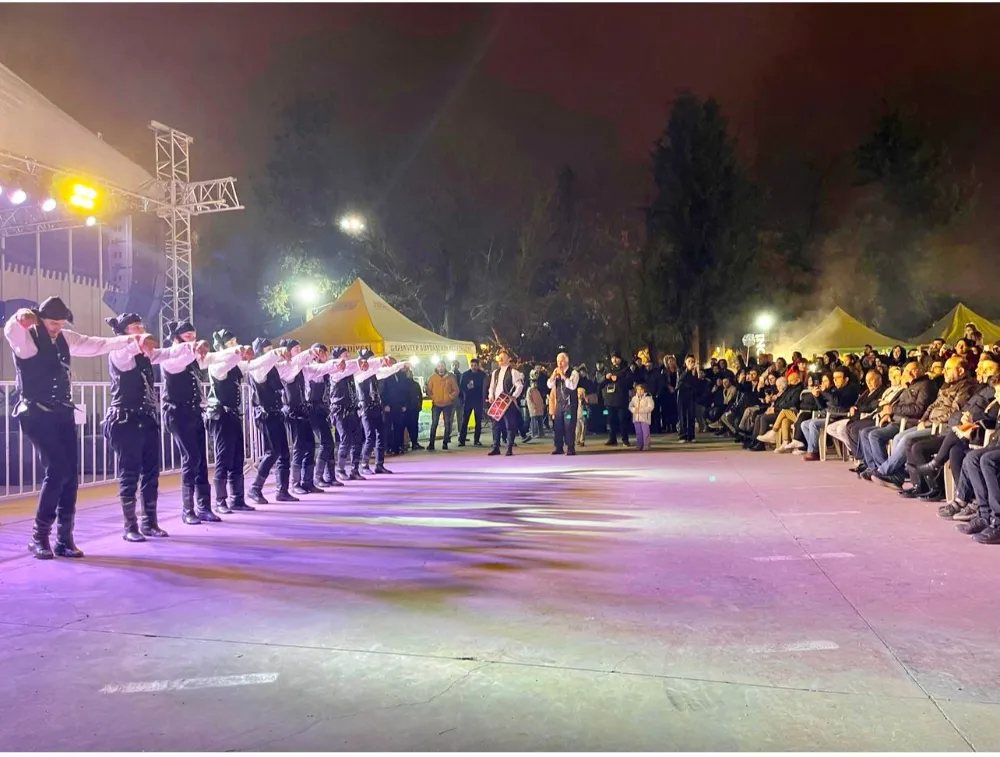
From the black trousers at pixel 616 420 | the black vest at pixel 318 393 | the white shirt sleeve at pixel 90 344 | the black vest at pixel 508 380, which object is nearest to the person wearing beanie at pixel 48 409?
the white shirt sleeve at pixel 90 344

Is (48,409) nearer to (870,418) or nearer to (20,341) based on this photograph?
(20,341)

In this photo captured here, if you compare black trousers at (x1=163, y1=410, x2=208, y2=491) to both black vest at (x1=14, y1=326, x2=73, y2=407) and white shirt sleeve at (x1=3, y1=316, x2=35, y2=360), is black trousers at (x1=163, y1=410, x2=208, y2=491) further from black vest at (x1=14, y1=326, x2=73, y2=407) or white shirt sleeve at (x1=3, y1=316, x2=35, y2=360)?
white shirt sleeve at (x1=3, y1=316, x2=35, y2=360)

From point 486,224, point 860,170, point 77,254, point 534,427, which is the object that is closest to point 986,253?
point 860,170

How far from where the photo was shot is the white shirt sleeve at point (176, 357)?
674 centimetres

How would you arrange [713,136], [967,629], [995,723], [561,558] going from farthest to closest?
[713,136], [561,558], [967,629], [995,723]

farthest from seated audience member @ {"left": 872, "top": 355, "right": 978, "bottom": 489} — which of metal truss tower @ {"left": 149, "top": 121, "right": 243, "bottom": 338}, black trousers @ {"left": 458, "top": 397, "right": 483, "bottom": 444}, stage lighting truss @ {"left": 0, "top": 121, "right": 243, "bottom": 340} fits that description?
metal truss tower @ {"left": 149, "top": 121, "right": 243, "bottom": 338}

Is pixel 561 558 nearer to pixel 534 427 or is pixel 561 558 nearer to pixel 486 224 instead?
pixel 534 427

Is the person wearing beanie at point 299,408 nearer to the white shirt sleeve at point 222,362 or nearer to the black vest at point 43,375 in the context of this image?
the white shirt sleeve at point 222,362

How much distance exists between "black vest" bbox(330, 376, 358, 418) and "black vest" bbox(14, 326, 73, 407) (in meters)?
4.25

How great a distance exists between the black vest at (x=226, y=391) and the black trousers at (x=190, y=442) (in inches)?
16.7

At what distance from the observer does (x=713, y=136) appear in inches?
1329

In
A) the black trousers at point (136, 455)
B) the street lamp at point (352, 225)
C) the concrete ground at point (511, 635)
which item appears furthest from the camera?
the street lamp at point (352, 225)

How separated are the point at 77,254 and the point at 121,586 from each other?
64.2 feet

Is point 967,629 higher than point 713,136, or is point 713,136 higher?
point 713,136
